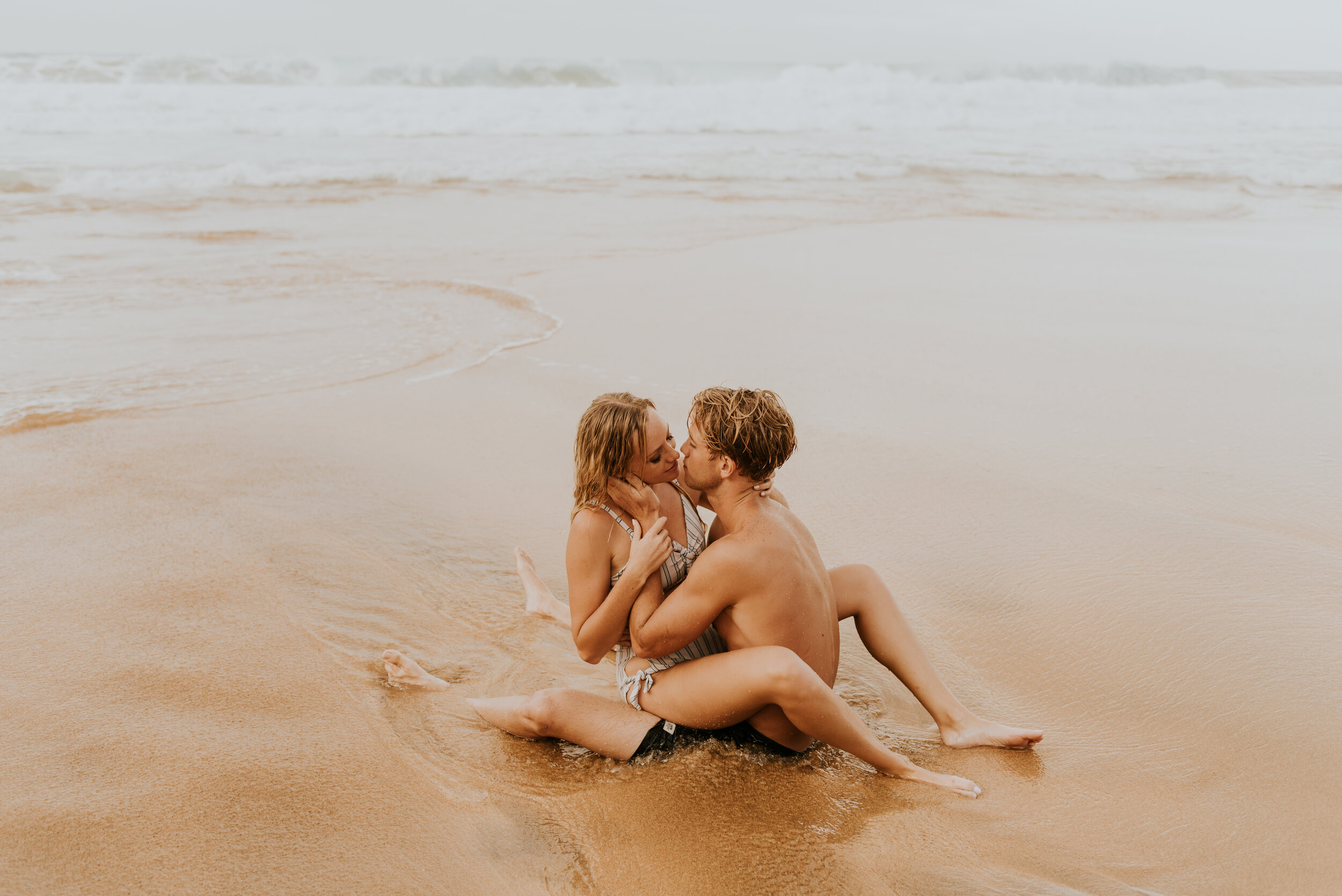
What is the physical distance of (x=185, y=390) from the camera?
20.8ft

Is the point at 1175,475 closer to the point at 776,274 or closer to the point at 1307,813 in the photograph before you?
the point at 1307,813

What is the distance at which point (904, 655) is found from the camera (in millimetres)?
3227

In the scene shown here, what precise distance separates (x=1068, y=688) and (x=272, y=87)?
32.8 meters

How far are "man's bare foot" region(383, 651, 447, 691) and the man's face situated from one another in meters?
1.27

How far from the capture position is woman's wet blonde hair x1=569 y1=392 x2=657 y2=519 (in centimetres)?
289

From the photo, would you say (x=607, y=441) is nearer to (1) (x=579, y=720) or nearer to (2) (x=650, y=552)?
(2) (x=650, y=552)

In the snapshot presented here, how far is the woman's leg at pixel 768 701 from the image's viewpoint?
108 inches

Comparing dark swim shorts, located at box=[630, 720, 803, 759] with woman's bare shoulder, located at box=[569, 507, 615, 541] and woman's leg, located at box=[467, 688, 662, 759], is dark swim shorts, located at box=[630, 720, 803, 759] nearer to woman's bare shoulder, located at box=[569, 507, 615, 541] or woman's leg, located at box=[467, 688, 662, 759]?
woman's leg, located at box=[467, 688, 662, 759]

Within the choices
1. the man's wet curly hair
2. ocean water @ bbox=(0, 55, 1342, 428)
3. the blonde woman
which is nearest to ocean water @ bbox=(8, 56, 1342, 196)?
ocean water @ bbox=(0, 55, 1342, 428)

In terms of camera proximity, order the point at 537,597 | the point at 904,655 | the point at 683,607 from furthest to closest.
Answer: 1. the point at 537,597
2. the point at 904,655
3. the point at 683,607

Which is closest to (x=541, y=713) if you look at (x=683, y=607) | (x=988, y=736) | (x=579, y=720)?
(x=579, y=720)

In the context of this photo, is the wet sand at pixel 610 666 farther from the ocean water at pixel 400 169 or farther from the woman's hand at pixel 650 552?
the ocean water at pixel 400 169

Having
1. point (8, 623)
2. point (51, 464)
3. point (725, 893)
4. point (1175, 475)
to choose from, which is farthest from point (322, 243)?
point (725, 893)

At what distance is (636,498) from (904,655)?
1.05 metres
